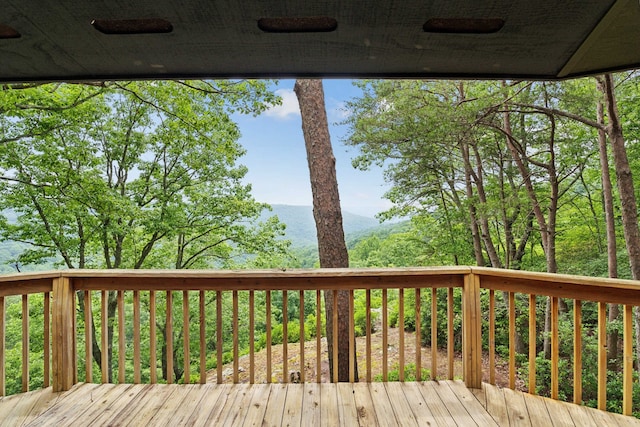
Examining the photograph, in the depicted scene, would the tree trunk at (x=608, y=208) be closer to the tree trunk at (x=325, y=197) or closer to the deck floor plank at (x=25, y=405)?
the tree trunk at (x=325, y=197)

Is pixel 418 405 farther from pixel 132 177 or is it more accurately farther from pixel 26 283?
pixel 132 177

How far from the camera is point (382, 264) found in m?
11.4

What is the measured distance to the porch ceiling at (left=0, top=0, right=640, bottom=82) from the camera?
1023mm

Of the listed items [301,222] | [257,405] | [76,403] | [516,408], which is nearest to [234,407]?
[257,405]

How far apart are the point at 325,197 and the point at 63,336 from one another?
9.24 feet

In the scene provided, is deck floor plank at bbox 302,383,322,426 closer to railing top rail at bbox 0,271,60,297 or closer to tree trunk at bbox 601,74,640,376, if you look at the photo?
railing top rail at bbox 0,271,60,297

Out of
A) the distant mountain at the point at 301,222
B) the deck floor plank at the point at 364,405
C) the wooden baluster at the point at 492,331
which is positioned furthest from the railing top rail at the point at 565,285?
the distant mountain at the point at 301,222

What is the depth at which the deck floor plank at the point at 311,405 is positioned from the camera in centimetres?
211

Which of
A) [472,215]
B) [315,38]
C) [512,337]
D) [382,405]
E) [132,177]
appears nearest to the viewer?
[315,38]

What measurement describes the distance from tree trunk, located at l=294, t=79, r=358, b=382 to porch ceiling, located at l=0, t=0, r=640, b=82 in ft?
9.07

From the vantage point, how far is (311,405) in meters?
2.28

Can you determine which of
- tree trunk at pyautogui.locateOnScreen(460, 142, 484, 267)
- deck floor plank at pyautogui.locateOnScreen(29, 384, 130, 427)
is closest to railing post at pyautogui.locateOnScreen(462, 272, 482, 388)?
deck floor plank at pyautogui.locateOnScreen(29, 384, 130, 427)

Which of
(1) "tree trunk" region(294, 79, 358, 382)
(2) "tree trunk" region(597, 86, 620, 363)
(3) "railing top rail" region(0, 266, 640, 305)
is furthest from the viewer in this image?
(2) "tree trunk" region(597, 86, 620, 363)

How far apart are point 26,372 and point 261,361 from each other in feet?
22.3
